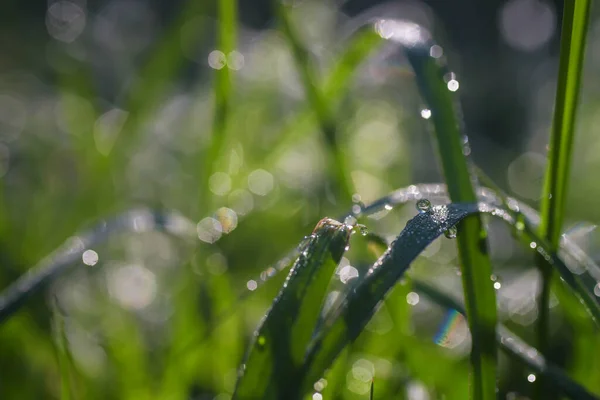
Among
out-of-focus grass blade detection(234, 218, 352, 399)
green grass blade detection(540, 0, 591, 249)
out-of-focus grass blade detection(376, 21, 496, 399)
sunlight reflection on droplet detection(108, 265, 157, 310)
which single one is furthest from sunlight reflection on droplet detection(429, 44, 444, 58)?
sunlight reflection on droplet detection(108, 265, 157, 310)

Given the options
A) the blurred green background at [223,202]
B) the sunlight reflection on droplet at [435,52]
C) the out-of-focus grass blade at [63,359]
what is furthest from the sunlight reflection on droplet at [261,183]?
the out-of-focus grass blade at [63,359]

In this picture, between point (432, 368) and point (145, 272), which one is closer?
point (432, 368)

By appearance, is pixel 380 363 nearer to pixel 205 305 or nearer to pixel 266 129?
pixel 205 305

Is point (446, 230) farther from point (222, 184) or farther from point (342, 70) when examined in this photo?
point (222, 184)

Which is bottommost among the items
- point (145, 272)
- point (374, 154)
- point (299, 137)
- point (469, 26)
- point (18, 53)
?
point (145, 272)

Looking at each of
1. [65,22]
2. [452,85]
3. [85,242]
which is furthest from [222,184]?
[65,22]

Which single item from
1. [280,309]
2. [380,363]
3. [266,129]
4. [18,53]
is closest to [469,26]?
[18,53]

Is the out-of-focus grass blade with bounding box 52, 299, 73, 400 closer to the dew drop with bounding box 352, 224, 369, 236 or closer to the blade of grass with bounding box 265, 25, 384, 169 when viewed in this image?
the dew drop with bounding box 352, 224, 369, 236
